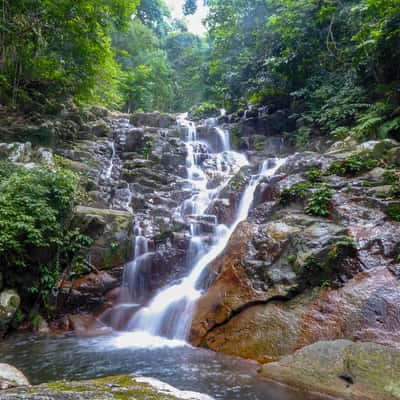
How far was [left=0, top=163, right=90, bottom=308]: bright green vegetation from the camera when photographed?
7.34m

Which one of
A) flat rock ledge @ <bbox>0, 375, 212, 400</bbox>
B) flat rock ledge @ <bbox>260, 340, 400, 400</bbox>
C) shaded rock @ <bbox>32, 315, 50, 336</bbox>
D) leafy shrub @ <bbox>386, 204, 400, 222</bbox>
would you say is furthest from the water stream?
leafy shrub @ <bbox>386, 204, 400, 222</bbox>

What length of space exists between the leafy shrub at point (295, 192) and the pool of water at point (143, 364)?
13.5 ft

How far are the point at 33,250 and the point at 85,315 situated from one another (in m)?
1.96

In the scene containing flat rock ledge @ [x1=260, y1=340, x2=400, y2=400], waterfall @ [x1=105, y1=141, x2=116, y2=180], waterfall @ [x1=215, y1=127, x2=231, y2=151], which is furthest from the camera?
waterfall @ [x1=215, y1=127, x2=231, y2=151]

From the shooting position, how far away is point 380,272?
5668mm

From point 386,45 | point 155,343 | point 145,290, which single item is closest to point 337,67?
point 386,45

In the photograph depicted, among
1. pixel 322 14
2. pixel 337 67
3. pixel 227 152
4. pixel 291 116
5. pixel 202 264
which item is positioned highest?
pixel 322 14

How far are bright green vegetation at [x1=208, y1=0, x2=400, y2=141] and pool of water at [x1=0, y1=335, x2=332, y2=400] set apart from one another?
8891mm

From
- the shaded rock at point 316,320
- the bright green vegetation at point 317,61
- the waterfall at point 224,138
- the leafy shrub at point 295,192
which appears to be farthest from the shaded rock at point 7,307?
the waterfall at point 224,138

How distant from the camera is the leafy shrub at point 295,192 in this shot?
8125mm

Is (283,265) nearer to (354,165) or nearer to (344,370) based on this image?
(344,370)

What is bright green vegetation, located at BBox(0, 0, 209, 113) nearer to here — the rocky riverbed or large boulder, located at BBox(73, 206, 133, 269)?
the rocky riverbed

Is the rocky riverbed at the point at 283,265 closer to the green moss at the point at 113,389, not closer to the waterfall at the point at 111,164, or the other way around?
the waterfall at the point at 111,164

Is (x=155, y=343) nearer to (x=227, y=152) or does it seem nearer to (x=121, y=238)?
(x=121, y=238)
